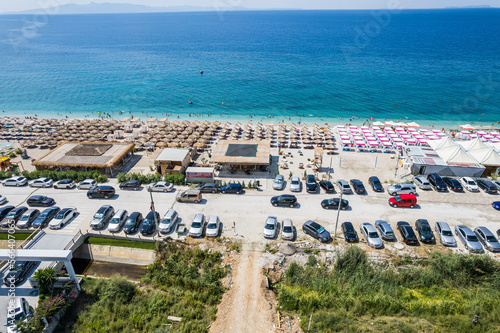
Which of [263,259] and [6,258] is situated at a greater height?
[6,258]

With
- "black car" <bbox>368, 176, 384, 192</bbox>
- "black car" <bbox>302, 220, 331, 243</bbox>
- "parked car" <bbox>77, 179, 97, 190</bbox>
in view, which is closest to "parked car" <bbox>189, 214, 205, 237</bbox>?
"black car" <bbox>302, 220, 331, 243</bbox>

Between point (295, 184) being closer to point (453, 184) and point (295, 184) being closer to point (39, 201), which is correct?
point (453, 184)

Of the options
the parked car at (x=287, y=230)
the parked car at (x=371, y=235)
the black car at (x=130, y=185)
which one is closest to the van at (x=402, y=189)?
the parked car at (x=371, y=235)

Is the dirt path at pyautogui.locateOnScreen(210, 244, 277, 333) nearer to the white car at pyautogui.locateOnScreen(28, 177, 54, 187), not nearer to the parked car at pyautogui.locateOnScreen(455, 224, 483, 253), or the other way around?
the parked car at pyautogui.locateOnScreen(455, 224, 483, 253)

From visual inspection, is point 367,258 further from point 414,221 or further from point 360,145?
point 360,145

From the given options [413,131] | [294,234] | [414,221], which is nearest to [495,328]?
[414,221]

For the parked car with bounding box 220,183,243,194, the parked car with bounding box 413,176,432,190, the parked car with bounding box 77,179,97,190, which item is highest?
the parked car with bounding box 413,176,432,190
